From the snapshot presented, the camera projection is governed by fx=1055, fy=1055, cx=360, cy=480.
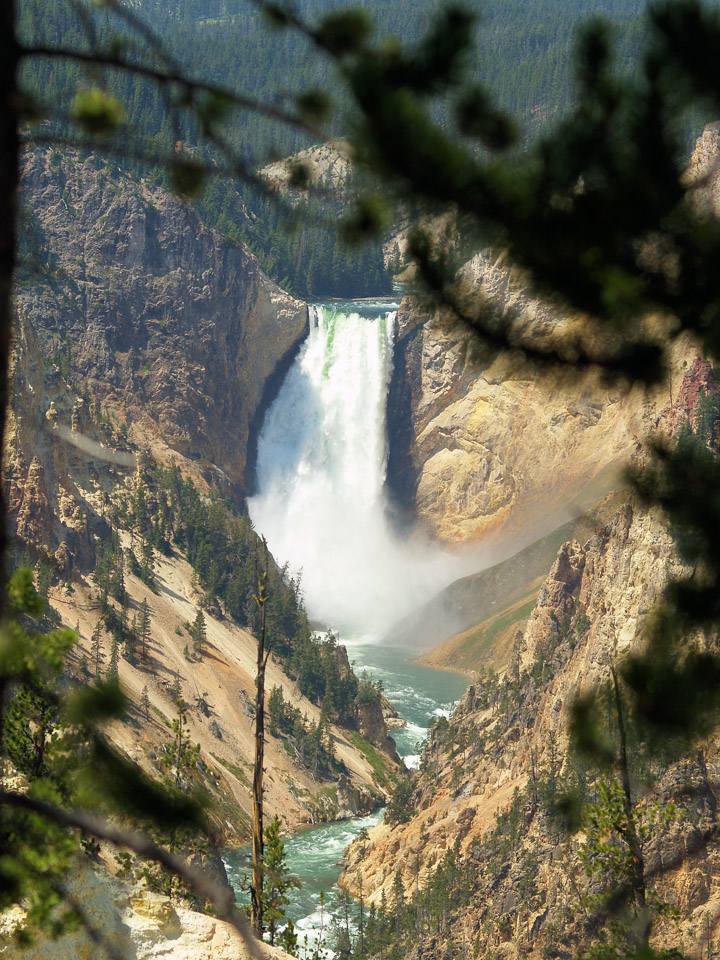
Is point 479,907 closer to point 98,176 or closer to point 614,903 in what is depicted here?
point 614,903

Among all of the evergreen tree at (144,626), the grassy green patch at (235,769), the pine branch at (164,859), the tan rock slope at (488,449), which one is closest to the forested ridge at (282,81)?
the tan rock slope at (488,449)

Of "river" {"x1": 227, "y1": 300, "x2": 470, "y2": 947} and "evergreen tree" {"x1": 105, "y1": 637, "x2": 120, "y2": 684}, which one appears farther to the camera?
"river" {"x1": 227, "y1": 300, "x2": 470, "y2": 947}

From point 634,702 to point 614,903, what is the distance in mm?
2765

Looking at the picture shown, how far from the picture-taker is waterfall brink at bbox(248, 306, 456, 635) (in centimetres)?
10088

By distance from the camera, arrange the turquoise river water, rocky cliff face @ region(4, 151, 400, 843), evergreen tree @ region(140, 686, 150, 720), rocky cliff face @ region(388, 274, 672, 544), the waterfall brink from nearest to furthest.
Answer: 1. the turquoise river water
2. evergreen tree @ region(140, 686, 150, 720)
3. rocky cliff face @ region(4, 151, 400, 843)
4. rocky cliff face @ region(388, 274, 672, 544)
5. the waterfall brink

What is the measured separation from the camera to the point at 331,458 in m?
104

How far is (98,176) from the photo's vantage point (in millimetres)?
96438

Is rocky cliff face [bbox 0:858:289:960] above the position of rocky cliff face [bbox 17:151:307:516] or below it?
below

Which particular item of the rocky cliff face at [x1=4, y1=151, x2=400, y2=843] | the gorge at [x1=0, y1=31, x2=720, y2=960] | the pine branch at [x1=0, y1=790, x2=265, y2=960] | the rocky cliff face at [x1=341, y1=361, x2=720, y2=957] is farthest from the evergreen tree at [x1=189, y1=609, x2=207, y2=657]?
the pine branch at [x1=0, y1=790, x2=265, y2=960]

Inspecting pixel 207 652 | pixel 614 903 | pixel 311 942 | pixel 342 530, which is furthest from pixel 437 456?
pixel 614 903

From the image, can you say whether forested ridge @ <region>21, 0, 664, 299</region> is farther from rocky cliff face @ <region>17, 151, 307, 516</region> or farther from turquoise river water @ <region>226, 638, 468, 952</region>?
turquoise river water @ <region>226, 638, 468, 952</region>

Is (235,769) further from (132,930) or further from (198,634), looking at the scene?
(132,930)

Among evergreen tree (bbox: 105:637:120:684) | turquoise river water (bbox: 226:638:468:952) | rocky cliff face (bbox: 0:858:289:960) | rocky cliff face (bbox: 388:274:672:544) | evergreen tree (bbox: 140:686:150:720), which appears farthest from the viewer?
rocky cliff face (bbox: 388:274:672:544)

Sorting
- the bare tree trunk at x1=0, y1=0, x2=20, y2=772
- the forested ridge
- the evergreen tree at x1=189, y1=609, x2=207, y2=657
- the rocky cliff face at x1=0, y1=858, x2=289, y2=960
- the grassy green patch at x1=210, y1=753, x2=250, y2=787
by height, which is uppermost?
the forested ridge
